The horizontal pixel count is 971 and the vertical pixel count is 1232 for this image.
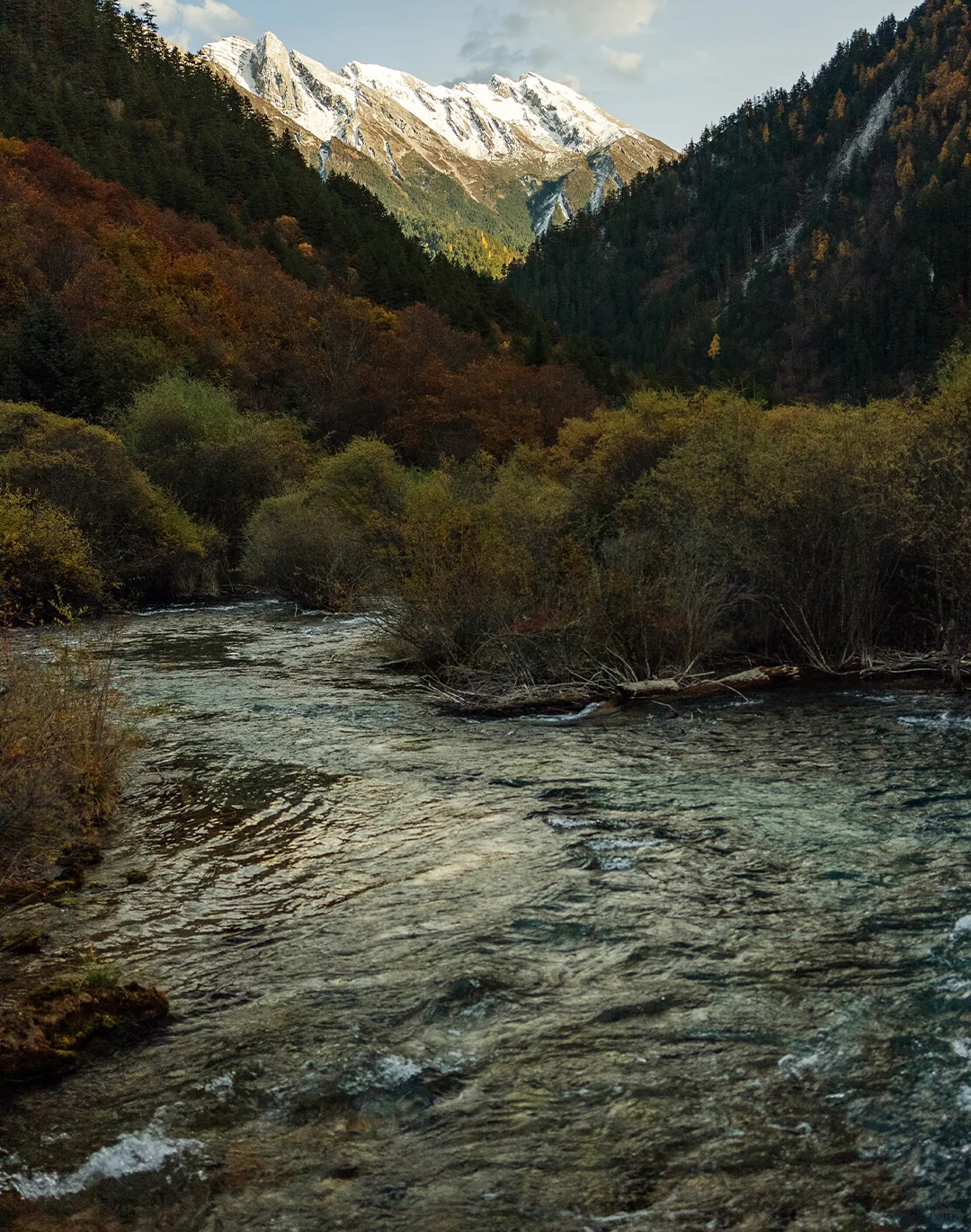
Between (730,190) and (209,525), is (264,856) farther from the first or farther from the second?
(730,190)

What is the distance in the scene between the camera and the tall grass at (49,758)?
27.0ft

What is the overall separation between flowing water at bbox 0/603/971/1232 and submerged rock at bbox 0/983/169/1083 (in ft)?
0.68

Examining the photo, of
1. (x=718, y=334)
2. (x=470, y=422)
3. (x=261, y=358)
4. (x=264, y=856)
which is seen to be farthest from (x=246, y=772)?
(x=718, y=334)

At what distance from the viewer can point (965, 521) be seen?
52.5 feet

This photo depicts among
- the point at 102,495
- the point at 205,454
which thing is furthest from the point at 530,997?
the point at 205,454

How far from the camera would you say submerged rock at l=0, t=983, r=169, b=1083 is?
19.8 feet

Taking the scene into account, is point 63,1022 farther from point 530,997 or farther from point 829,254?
point 829,254

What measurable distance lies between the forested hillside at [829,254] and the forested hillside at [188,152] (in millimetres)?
25348

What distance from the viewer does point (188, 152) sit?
89.8 metres

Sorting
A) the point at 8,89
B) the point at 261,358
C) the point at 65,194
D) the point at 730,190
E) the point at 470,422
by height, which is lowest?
the point at 470,422

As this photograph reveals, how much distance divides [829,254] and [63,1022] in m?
174

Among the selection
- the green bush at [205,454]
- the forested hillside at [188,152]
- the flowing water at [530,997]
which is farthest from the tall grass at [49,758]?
the forested hillside at [188,152]

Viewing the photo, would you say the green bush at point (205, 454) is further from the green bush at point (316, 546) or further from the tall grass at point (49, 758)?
the tall grass at point (49, 758)

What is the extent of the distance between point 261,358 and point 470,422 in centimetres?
1510
